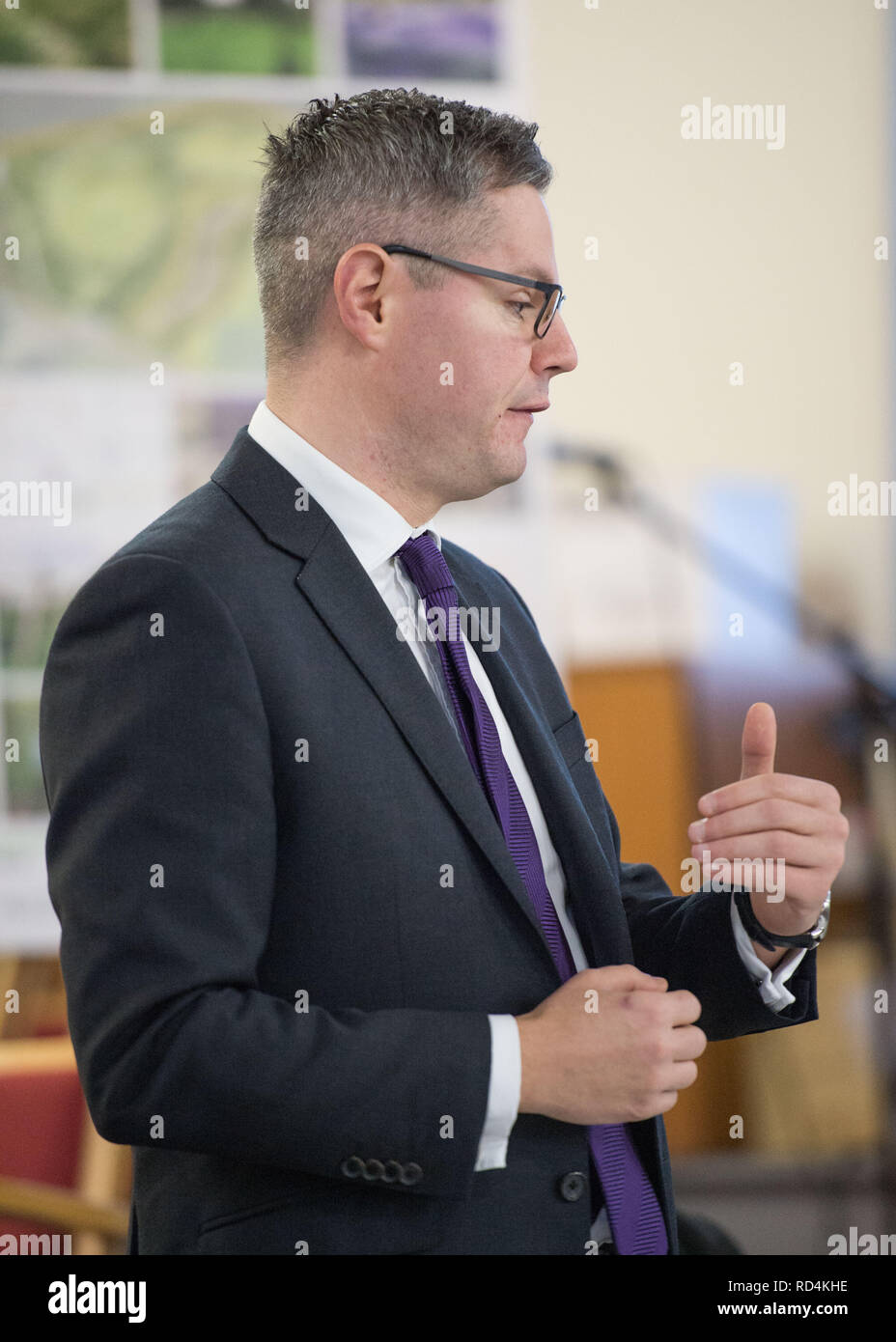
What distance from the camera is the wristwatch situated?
122 centimetres

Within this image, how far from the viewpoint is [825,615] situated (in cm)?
391

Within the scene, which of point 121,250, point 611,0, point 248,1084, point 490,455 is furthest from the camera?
point 611,0

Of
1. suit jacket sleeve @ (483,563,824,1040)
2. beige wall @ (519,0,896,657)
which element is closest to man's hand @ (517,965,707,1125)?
suit jacket sleeve @ (483,563,824,1040)

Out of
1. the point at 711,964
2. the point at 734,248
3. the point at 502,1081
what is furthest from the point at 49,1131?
the point at 734,248

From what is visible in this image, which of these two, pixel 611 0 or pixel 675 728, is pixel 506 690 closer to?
pixel 675 728

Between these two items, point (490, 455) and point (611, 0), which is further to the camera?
point (611, 0)

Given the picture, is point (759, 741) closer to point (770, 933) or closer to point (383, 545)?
point (770, 933)

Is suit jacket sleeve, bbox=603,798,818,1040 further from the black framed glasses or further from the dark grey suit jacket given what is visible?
the black framed glasses

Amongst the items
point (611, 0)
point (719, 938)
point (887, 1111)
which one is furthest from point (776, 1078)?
point (611, 0)

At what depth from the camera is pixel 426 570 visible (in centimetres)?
121

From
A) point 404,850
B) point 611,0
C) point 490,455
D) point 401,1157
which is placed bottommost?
point 401,1157

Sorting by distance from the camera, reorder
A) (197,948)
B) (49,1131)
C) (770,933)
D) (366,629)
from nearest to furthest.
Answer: (197,948) → (366,629) → (770,933) → (49,1131)

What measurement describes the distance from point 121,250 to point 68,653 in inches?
82.2

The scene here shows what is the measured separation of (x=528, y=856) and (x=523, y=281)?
0.52m
